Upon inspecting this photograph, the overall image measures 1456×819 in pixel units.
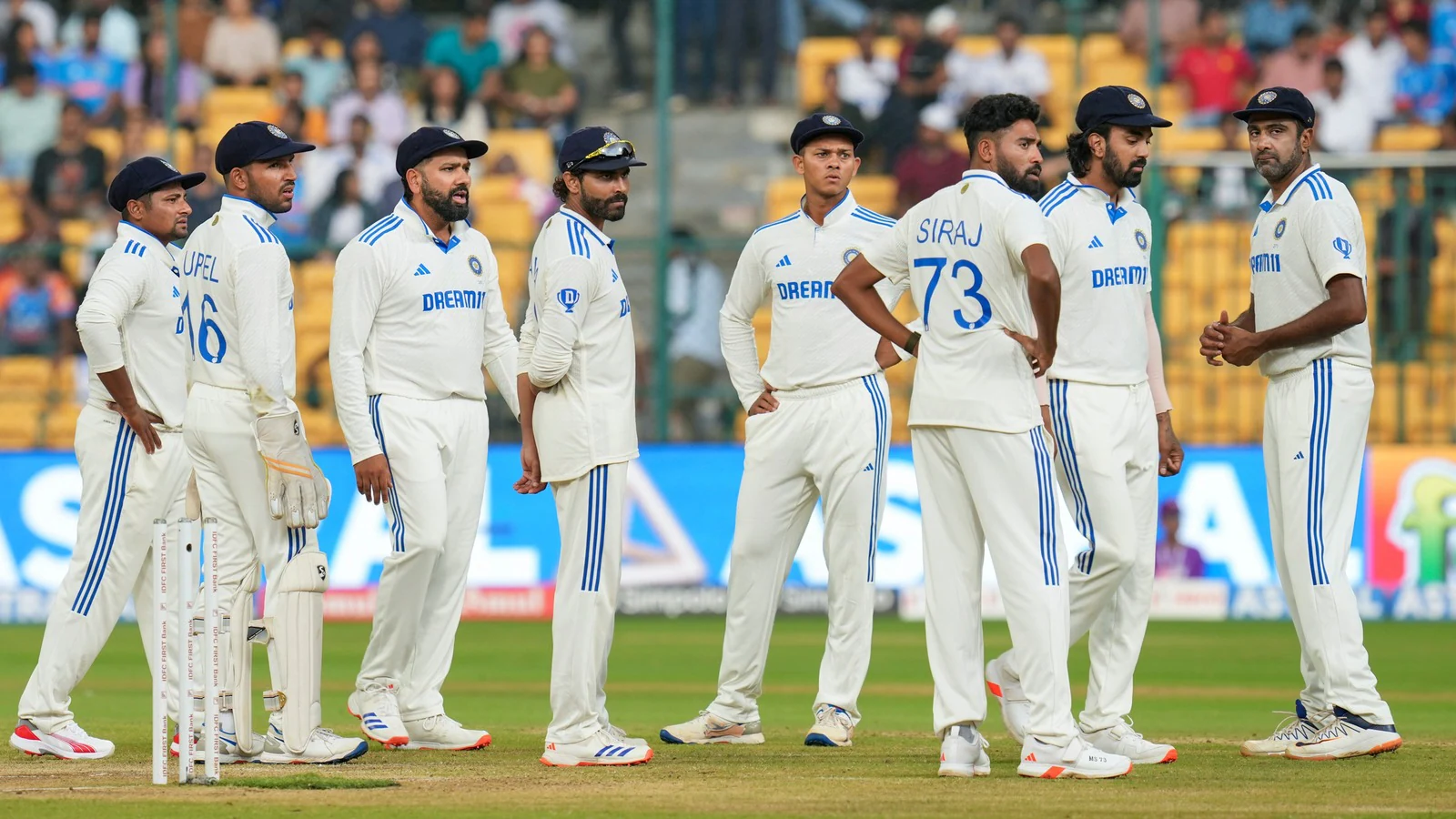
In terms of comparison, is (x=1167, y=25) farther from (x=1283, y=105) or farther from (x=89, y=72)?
(x=1283, y=105)

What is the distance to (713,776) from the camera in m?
7.23

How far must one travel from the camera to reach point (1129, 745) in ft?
25.0

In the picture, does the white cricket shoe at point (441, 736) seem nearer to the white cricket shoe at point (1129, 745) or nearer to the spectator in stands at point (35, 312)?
the white cricket shoe at point (1129, 745)

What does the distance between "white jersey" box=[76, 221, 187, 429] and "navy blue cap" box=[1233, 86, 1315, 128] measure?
4.62m

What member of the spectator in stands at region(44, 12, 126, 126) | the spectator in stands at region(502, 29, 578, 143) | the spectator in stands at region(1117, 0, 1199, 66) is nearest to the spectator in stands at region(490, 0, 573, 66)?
the spectator in stands at region(502, 29, 578, 143)

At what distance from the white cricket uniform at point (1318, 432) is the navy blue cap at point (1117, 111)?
79 cm

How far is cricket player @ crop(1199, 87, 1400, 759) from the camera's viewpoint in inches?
311

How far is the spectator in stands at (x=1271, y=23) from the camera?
19.6 m

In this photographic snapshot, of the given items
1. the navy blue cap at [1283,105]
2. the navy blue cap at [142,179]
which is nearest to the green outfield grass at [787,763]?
the navy blue cap at [142,179]

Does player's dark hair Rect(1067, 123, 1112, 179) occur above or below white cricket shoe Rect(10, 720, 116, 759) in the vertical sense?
above

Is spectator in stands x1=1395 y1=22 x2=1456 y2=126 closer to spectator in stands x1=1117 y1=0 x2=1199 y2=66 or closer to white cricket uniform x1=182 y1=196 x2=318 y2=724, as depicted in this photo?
spectator in stands x1=1117 y1=0 x2=1199 y2=66

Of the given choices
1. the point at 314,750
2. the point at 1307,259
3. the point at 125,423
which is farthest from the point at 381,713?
the point at 1307,259

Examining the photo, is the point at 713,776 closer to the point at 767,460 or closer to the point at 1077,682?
the point at 767,460

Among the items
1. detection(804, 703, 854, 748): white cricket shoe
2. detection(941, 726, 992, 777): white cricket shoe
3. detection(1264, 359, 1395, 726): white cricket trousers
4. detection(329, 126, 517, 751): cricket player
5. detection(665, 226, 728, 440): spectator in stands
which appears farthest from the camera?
detection(665, 226, 728, 440): spectator in stands
